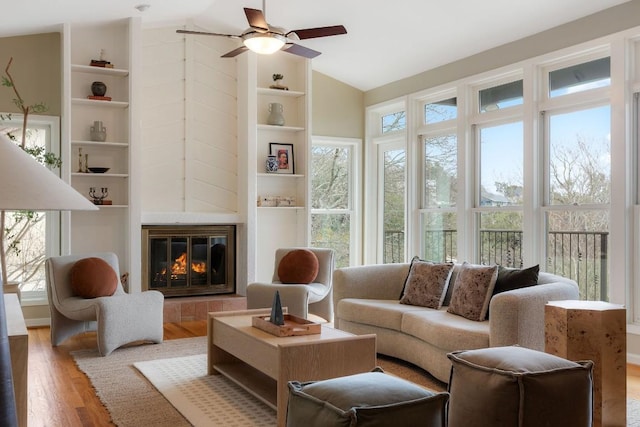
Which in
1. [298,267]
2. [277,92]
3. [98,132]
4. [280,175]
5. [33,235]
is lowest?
[298,267]

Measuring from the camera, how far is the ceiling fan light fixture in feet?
14.3

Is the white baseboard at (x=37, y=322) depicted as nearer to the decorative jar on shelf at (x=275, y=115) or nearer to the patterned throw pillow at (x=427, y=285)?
the decorative jar on shelf at (x=275, y=115)

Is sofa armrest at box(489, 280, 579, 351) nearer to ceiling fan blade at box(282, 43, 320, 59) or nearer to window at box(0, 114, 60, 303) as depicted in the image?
ceiling fan blade at box(282, 43, 320, 59)

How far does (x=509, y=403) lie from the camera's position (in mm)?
2490

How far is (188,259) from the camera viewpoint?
6.84m

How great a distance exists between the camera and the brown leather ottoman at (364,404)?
2117mm

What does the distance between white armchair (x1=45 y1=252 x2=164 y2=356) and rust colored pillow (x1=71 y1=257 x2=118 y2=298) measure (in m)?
0.07

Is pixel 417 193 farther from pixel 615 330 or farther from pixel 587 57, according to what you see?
pixel 615 330

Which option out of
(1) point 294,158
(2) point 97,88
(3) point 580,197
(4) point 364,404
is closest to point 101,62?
(2) point 97,88

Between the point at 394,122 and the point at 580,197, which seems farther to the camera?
the point at 394,122

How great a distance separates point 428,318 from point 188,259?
3.46 metres

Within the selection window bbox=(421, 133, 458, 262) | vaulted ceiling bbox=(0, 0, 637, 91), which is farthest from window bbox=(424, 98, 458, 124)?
vaulted ceiling bbox=(0, 0, 637, 91)

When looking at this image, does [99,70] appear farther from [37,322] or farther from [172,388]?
[172,388]

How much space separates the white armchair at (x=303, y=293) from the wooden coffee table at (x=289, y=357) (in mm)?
1471
